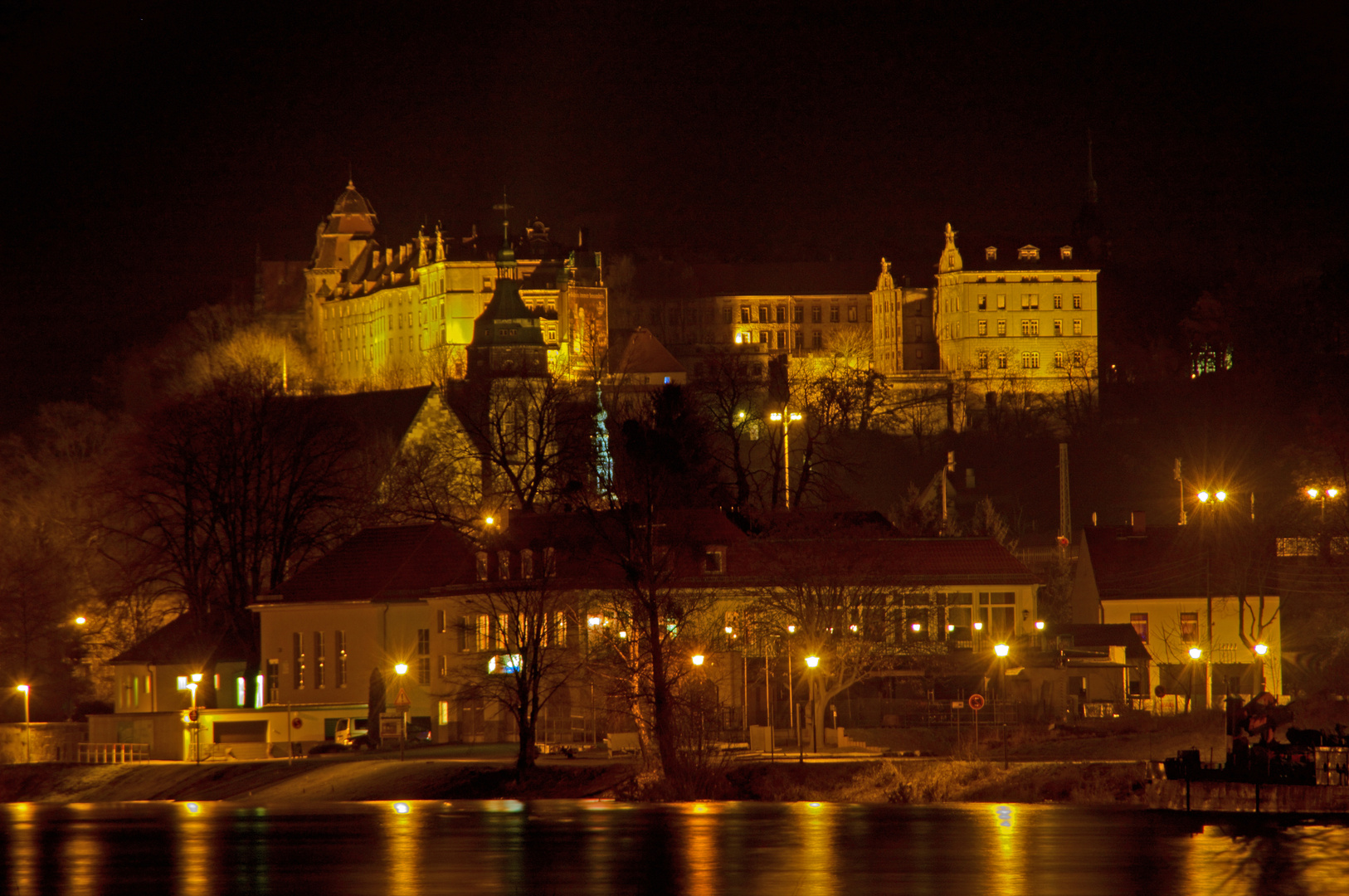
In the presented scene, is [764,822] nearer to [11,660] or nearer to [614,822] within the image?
[614,822]

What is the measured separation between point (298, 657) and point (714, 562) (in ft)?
53.6

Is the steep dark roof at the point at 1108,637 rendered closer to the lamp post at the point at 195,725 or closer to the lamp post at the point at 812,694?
the lamp post at the point at 812,694

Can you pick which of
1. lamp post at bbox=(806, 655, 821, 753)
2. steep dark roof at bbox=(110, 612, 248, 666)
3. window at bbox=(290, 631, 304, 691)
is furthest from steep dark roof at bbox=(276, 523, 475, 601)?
lamp post at bbox=(806, 655, 821, 753)

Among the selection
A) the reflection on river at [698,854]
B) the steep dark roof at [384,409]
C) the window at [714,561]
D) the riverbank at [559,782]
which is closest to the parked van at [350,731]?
the riverbank at [559,782]

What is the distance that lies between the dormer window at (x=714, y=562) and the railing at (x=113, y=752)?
1847 centimetres

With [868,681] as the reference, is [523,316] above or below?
above

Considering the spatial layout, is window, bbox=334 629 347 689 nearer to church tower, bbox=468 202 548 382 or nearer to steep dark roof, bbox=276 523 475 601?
steep dark roof, bbox=276 523 475 601

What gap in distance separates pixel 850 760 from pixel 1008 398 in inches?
5988

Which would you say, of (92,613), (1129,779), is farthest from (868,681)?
(92,613)

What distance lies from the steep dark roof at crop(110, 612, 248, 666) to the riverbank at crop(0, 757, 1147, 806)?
13.7 metres

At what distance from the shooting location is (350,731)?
218 feet

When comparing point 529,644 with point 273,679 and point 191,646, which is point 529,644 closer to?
point 273,679

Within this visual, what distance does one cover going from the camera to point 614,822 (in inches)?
1531

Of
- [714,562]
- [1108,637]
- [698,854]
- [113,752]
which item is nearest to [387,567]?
[113,752]
